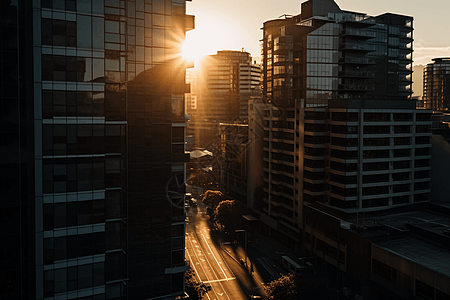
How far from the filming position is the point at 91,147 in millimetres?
35750

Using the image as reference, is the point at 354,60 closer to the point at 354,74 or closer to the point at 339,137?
the point at 354,74

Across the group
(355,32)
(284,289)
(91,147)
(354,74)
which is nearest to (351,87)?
(354,74)

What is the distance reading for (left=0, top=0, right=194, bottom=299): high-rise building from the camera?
34.1 metres

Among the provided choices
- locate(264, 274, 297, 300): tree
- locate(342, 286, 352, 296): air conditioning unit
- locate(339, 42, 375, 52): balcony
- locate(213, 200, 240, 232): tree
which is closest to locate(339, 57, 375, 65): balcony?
locate(339, 42, 375, 52): balcony

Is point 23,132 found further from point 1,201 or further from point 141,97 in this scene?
point 141,97

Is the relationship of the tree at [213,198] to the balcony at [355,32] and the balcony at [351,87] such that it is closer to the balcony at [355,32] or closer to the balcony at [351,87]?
the balcony at [351,87]

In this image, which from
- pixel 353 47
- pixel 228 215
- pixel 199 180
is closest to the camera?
pixel 353 47

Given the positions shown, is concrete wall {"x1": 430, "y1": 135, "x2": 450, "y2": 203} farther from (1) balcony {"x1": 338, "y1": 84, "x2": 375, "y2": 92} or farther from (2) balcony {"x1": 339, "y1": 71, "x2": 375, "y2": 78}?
(2) balcony {"x1": 339, "y1": 71, "x2": 375, "y2": 78}

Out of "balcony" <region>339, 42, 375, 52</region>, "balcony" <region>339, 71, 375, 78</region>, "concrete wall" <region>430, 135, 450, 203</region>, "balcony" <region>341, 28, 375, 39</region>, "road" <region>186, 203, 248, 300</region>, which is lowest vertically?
"road" <region>186, 203, 248, 300</region>

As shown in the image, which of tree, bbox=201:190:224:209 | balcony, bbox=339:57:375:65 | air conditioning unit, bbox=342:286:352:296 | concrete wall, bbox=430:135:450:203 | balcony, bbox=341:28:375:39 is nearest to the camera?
air conditioning unit, bbox=342:286:352:296

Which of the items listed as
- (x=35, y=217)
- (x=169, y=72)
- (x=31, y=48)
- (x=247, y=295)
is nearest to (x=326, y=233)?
(x=247, y=295)

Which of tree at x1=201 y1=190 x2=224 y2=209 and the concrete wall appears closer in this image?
the concrete wall

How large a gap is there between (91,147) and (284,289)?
33259mm

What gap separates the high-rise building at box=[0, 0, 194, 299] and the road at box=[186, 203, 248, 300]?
83.7 feet
